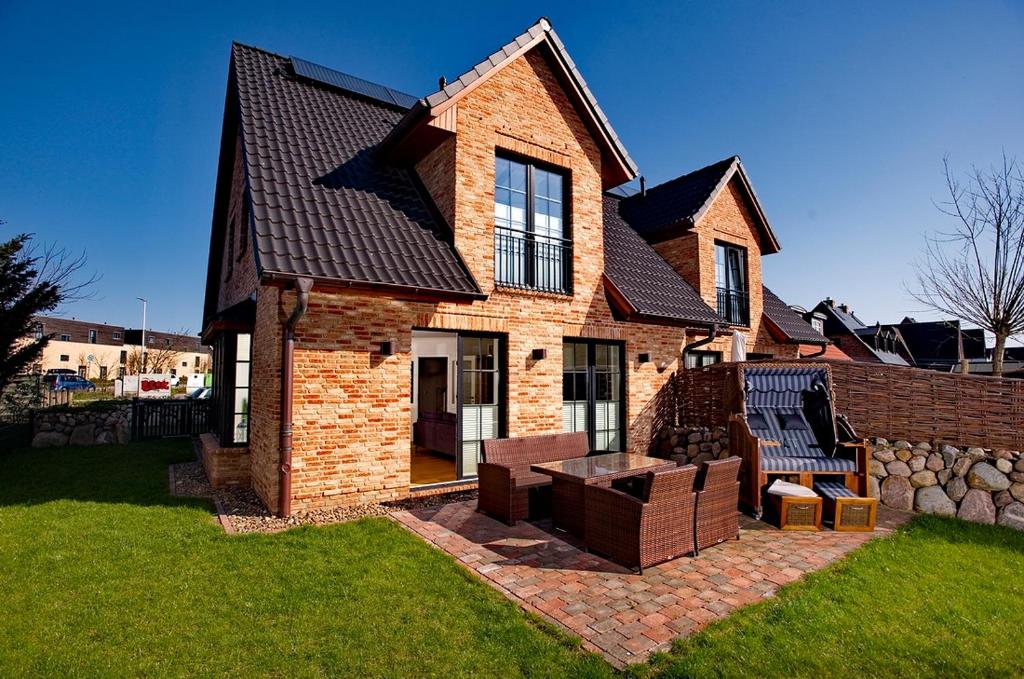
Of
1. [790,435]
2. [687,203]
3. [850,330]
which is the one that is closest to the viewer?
[790,435]

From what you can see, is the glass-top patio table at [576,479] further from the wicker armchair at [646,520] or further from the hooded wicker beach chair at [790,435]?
the hooded wicker beach chair at [790,435]

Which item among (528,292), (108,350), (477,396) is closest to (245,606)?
(477,396)

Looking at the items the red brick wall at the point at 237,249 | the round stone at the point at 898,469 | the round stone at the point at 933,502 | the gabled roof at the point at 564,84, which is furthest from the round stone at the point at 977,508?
the red brick wall at the point at 237,249

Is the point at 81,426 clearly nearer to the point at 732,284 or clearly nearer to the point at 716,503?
the point at 716,503

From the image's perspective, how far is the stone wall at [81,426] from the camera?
12.8 meters

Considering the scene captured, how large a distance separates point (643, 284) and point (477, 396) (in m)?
4.88

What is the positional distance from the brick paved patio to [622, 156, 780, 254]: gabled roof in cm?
866

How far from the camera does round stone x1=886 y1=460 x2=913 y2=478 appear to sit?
7336mm

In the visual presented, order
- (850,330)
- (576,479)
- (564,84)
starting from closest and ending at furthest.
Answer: (576,479), (564,84), (850,330)

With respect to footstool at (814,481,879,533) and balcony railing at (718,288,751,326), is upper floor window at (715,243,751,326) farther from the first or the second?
footstool at (814,481,879,533)

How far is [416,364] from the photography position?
46.5ft

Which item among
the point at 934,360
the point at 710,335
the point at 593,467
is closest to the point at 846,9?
the point at 710,335

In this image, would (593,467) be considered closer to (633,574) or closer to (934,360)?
(633,574)

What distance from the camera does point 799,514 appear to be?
6.16 meters
